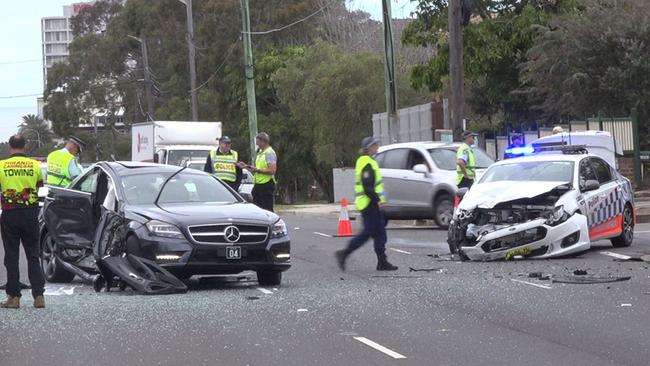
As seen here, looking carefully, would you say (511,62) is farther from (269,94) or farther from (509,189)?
(509,189)

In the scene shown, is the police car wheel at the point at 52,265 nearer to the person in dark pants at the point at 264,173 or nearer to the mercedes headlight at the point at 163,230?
the mercedes headlight at the point at 163,230

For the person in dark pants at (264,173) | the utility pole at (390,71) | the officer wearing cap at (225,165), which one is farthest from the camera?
the utility pole at (390,71)

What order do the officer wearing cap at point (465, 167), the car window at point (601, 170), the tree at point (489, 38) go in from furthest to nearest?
the tree at point (489, 38) < the officer wearing cap at point (465, 167) < the car window at point (601, 170)

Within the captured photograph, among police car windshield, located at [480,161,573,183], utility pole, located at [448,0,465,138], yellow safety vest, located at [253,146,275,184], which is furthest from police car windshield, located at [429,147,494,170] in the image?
→ yellow safety vest, located at [253,146,275,184]

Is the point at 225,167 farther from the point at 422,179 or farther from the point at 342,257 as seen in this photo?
the point at 342,257

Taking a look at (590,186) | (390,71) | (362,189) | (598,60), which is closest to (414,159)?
(590,186)

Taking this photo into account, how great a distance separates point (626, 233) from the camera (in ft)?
57.3

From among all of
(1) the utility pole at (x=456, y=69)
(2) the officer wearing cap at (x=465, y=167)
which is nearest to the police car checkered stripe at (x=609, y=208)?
(2) the officer wearing cap at (x=465, y=167)

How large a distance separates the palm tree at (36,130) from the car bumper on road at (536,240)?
382 feet

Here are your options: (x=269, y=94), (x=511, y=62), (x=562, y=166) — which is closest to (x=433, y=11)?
(x=511, y=62)

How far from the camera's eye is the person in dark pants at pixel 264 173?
1827cm

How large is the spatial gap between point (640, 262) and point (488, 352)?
7110 mm

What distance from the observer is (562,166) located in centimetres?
1688

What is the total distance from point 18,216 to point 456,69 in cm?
1602
